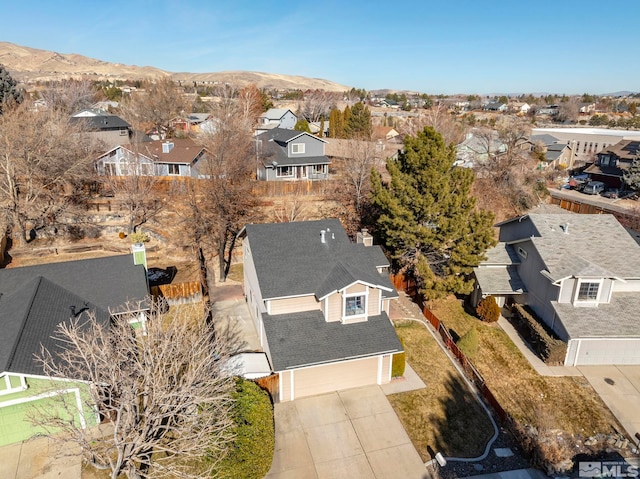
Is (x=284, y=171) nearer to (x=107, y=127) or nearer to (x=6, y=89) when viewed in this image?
(x=107, y=127)

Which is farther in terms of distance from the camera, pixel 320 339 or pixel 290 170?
pixel 290 170

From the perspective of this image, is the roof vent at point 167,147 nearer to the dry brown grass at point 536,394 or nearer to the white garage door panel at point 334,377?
the white garage door panel at point 334,377

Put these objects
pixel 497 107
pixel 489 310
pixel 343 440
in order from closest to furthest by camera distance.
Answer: pixel 343 440 → pixel 489 310 → pixel 497 107

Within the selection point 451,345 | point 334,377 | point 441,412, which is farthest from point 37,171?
point 441,412

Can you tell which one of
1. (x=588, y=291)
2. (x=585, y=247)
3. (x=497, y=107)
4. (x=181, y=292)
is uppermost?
(x=497, y=107)

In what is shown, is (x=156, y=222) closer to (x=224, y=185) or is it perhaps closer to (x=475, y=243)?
(x=224, y=185)

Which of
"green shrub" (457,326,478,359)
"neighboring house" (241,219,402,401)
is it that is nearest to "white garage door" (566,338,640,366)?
"green shrub" (457,326,478,359)

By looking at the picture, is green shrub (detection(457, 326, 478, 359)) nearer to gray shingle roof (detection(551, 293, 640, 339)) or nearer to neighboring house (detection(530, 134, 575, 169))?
gray shingle roof (detection(551, 293, 640, 339))
